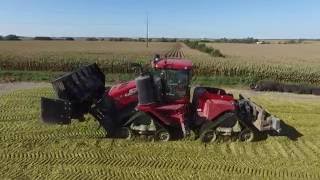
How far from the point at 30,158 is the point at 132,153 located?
2264mm

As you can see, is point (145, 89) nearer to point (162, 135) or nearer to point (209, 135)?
point (162, 135)

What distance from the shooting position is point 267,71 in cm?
2841

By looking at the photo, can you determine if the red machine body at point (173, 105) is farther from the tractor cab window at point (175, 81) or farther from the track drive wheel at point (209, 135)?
the track drive wheel at point (209, 135)

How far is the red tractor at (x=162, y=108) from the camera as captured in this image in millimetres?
11672

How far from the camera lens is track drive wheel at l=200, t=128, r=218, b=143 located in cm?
1188

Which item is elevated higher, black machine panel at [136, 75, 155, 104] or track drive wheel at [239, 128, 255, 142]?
black machine panel at [136, 75, 155, 104]

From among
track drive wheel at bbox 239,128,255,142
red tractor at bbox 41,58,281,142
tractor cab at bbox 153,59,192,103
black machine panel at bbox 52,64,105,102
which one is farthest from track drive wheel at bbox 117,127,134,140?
track drive wheel at bbox 239,128,255,142

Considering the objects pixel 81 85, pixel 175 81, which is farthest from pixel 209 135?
pixel 81 85

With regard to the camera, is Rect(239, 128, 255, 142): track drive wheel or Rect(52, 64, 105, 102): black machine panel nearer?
Rect(52, 64, 105, 102): black machine panel

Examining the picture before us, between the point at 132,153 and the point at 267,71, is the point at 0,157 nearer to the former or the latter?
the point at 132,153

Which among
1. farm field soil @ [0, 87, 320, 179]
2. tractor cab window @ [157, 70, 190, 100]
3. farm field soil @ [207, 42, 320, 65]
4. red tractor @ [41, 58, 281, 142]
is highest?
tractor cab window @ [157, 70, 190, 100]

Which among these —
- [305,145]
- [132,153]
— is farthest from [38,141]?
[305,145]

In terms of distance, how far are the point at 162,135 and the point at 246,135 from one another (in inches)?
85.2

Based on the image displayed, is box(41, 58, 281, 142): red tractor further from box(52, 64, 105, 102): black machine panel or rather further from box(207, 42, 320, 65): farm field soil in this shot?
box(207, 42, 320, 65): farm field soil
